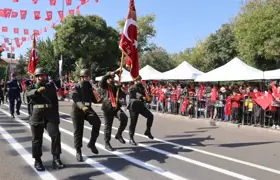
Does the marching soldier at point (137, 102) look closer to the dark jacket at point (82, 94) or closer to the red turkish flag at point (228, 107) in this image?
the dark jacket at point (82, 94)

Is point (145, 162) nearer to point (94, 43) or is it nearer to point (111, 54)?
point (94, 43)

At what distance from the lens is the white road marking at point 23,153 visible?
5.74m

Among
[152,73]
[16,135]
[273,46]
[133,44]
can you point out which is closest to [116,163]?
[133,44]

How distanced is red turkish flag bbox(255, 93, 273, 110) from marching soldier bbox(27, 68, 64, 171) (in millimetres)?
8293

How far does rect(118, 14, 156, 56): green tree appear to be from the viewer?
174 feet

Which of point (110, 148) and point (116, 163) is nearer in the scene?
point (116, 163)

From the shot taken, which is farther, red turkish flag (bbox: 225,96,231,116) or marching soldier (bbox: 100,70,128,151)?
red turkish flag (bbox: 225,96,231,116)

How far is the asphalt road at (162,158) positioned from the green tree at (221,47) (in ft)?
102

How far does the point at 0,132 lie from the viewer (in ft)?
34.1

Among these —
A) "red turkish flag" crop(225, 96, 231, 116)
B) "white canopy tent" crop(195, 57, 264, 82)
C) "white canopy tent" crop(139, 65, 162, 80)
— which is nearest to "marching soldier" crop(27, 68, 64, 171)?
"red turkish flag" crop(225, 96, 231, 116)

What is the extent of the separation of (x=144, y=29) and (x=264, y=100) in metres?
42.2

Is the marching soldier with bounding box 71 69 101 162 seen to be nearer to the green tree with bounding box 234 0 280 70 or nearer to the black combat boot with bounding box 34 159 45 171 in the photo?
the black combat boot with bounding box 34 159 45 171

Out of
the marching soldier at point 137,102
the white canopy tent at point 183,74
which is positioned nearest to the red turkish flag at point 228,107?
the marching soldier at point 137,102

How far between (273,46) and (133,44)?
64.1 ft
